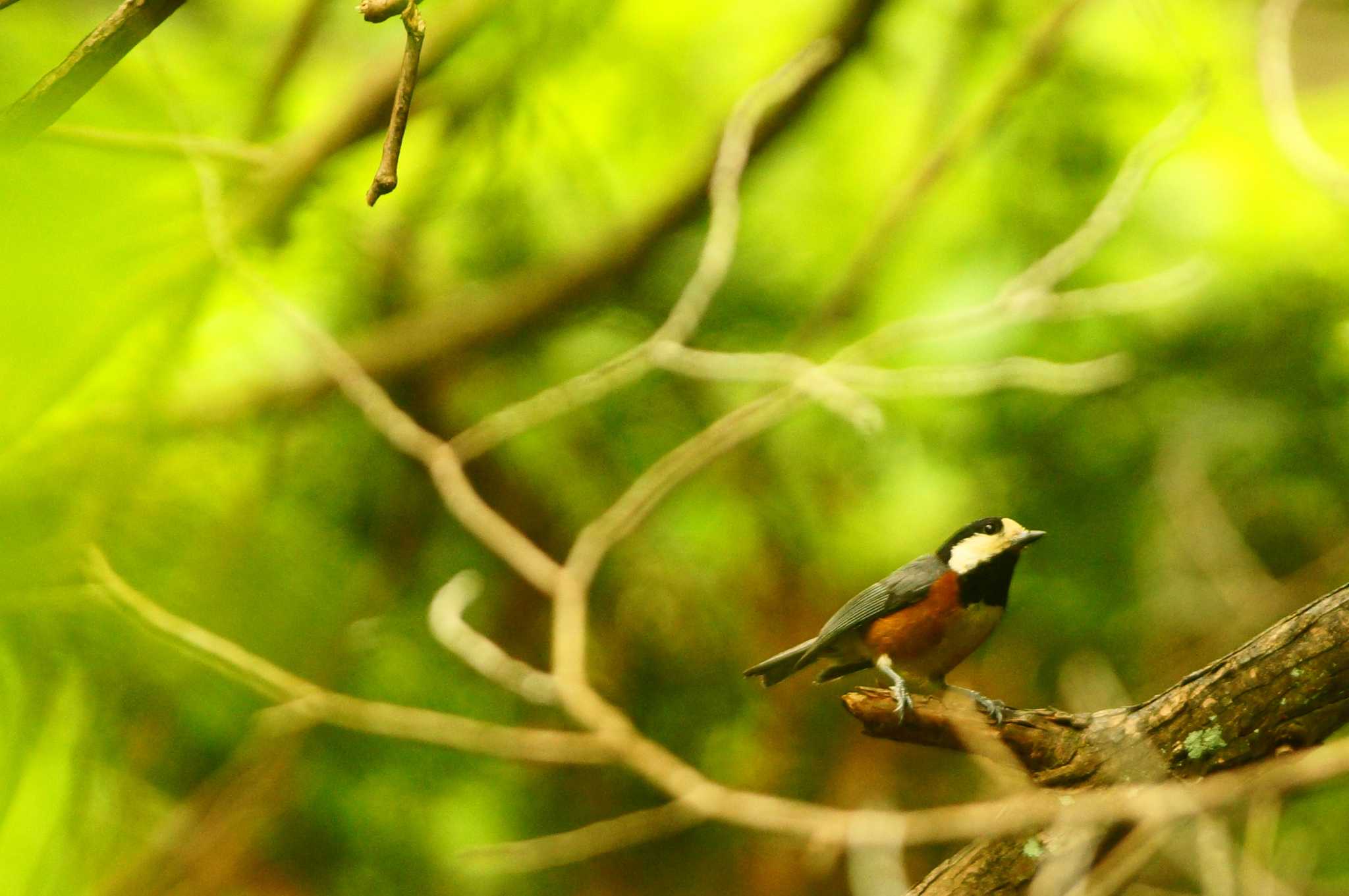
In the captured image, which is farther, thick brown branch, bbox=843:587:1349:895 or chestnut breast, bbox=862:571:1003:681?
Answer: chestnut breast, bbox=862:571:1003:681

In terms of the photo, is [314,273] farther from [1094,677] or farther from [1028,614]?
[1094,677]

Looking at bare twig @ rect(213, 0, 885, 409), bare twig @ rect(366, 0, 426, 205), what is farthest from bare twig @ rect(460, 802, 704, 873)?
bare twig @ rect(366, 0, 426, 205)

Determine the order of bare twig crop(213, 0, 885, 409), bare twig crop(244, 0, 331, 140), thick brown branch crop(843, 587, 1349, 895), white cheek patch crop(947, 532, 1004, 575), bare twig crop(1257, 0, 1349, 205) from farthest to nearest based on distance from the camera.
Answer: bare twig crop(213, 0, 885, 409) → bare twig crop(244, 0, 331, 140) → bare twig crop(1257, 0, 1349, 205) → white cheek patch crop(947, 532, 1004, 575) → thick brown branch crop(843, 587, 1349, 895)

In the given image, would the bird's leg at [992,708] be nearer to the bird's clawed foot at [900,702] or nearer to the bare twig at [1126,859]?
the bird's clawed foot at [900,702]

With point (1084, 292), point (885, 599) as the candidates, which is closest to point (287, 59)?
point (885, 599)

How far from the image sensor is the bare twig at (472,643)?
2682 millimetres

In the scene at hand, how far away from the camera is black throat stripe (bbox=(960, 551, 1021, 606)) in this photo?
1.88 metres

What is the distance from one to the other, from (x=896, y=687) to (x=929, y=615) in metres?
0.26

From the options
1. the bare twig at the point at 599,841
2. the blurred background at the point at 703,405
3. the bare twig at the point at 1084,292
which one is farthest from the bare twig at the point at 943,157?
the bare twig at the point at 599,841

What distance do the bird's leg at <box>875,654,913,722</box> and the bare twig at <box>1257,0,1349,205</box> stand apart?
1.60 metres

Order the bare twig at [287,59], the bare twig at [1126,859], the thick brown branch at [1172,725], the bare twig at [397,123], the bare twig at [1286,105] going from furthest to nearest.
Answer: the bare twig at [287,59] < the bare twig at [1286,105] < the bare twig at [1126,859] < the thick brown branch at [1172,725] < the bare twig at [397,123]

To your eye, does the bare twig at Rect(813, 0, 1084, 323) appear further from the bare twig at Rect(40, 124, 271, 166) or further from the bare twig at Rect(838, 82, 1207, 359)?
the bare twig at Rect(40, 124, 271, 166)

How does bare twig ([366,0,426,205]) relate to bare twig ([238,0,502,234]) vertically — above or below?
below

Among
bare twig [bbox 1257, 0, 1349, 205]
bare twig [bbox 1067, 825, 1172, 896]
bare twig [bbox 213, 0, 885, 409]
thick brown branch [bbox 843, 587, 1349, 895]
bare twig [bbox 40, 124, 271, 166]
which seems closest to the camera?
bare twig [bbox 40, 124, 271, 166]
